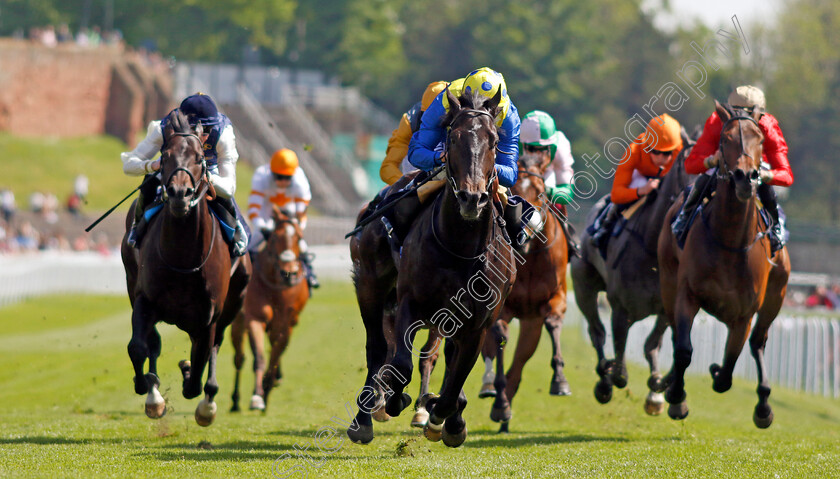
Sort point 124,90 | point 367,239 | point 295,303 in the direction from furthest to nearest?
1. point 124,90
2. point 295,303
3. point 367,239

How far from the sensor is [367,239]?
30.5ft

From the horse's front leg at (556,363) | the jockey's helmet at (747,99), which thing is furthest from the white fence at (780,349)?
the jockey's helmet at (747,99)

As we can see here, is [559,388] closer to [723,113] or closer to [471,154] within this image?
[723,113]

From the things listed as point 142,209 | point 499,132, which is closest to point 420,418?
point 499,132

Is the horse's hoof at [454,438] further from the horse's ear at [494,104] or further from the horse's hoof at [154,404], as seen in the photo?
the horse's hoof at [154,404]

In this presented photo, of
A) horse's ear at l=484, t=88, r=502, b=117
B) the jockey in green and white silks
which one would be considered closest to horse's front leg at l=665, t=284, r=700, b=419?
the jockey in green and white silks

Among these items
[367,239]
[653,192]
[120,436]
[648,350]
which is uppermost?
[653,192]

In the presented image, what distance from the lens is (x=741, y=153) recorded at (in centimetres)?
932

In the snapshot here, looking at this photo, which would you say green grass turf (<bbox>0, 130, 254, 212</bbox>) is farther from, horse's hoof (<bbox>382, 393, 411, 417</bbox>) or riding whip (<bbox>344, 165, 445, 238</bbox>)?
horse's hoof (<bbox>382, 393, 411, 417</bbox>)

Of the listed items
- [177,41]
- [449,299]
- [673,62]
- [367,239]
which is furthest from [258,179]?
[673,62]

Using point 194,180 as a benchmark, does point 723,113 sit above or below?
above

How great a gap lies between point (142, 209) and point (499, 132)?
3.32 m

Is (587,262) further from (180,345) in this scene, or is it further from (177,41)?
(177,41)

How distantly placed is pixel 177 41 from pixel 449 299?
58371mm
